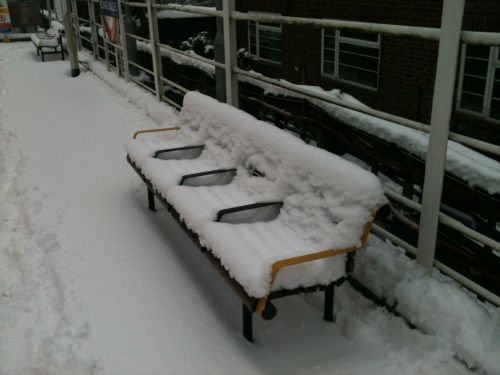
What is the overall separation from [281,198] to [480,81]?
4743 millimetres

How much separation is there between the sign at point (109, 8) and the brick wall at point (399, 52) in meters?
3.27

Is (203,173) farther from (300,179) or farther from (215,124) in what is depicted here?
(300,179)

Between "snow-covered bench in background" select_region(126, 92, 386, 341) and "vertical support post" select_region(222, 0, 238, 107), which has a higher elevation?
"vertical support post" select_region(222, 0, 238, 107)

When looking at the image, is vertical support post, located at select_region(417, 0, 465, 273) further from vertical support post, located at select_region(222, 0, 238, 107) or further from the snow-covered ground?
vertical support post, located at select_region(222, 0, 238, 107)

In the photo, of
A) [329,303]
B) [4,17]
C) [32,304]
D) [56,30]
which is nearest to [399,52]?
[329,303]

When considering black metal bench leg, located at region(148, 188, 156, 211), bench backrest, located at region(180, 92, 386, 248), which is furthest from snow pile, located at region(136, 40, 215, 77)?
bench backrest, located at region(180, 92, 386, 248)

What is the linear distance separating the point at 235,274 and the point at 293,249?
37 centimetres

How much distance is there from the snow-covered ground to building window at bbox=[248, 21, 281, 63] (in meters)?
7.57

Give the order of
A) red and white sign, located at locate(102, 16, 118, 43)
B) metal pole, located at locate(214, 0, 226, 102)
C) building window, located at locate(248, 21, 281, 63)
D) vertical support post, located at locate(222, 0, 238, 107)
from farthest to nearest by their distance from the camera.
→ building window, located at locate(248, 21, 281, 63) → red and white sign, located at locate(102, 16, 118, 43) → metal pole, located at locate(214, 0, 226, 102) → vertical support post, located at locate(222, 0, 238, 107)

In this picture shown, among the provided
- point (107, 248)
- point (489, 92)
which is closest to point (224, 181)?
point (107, 248)

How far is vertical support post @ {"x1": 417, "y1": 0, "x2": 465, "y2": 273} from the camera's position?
244cm

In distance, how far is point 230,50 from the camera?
4.80 metres

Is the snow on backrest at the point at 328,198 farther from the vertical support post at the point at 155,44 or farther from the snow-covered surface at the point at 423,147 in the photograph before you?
the vertical support post at the point at 155,44

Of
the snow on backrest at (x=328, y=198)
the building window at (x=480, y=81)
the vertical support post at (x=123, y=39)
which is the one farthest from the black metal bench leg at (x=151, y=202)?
the vertical support post at (x=123, y=39)
